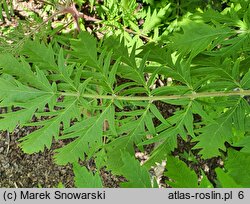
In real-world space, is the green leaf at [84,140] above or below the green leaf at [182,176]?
below

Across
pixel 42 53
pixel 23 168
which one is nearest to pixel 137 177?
pixel 42 53

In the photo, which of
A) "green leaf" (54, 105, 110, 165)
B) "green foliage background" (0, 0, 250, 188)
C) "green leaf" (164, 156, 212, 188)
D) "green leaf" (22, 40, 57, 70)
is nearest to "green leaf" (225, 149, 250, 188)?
"green foliage background" (0, 0, 250, 188)

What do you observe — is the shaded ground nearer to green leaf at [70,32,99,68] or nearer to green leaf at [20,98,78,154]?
green leaf at [20,98,78,154]

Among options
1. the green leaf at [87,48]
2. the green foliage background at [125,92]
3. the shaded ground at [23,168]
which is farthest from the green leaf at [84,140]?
the shaded ground at [23,168]

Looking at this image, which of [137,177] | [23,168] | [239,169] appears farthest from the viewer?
[23,168]

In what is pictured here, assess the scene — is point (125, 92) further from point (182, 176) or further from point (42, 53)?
point (182, 176)

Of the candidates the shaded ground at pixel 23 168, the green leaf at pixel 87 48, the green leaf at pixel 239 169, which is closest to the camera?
the green leaf at pixel 239 169

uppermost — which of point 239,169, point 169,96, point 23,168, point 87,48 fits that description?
point 87,48

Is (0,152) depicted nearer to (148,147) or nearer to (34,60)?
(148,147)

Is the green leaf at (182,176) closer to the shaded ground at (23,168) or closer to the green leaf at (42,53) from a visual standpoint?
the green leaf at (42,53)

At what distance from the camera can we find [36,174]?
309cm

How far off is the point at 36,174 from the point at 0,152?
33cm

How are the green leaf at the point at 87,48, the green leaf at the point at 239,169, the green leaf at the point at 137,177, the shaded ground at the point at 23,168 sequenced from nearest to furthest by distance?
the green leaf at the point at 137,177 < the green leaf at the point at 239,169 < the green leaf at the point at 87,48 < the shaded ground at the point at 23,168
